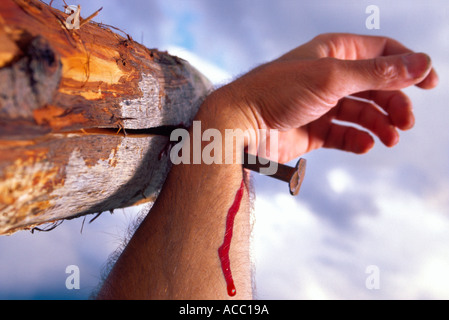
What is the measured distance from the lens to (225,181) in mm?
1220

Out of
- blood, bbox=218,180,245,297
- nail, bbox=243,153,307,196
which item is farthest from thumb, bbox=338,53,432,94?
blood, bbox=218,180,245,297

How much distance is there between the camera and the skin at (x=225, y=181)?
3.41 ft

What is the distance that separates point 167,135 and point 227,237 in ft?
1.32

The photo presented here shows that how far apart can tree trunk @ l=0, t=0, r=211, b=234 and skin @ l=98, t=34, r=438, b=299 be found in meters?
0.16

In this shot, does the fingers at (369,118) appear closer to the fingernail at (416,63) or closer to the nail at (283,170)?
the fingernail at (416,63)

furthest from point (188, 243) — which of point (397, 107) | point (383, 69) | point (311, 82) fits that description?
point (397, 107)

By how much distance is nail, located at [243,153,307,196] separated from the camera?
1.31m

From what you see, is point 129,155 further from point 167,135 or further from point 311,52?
point 311,52

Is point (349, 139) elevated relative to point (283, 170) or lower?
elevated

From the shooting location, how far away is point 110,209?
4.11 ft

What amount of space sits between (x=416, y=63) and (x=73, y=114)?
1230mm

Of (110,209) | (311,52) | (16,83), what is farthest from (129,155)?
(311,52)

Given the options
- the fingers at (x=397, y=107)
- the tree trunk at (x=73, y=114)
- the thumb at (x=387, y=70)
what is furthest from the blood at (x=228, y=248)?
the fingers at (x=397, y=107)

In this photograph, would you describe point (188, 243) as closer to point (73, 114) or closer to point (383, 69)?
point (73, 114)
